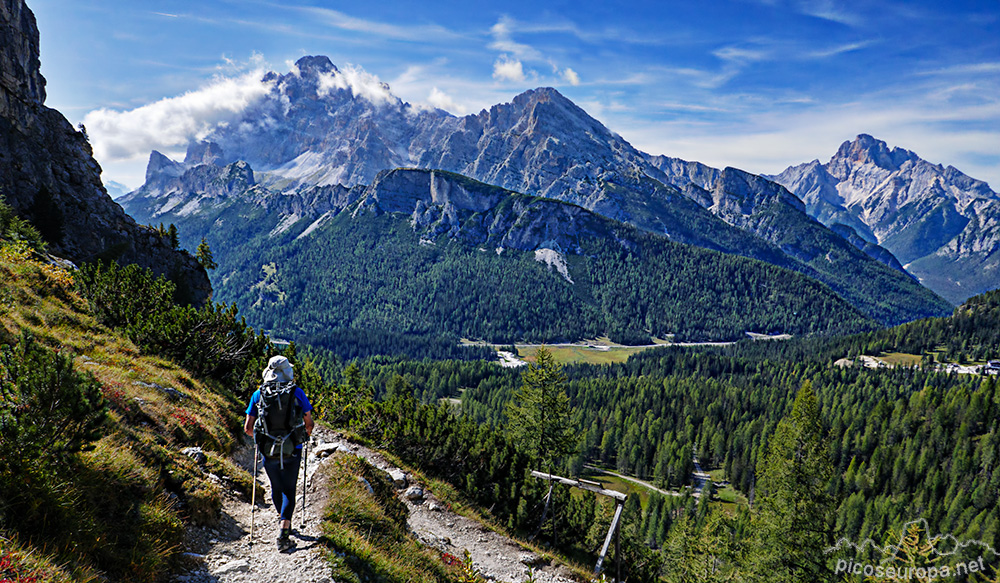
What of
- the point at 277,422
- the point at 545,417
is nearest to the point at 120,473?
the point at 277,422

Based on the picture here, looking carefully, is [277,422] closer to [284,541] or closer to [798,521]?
[284,541]

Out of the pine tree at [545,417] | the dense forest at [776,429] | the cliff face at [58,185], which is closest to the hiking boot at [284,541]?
the pine tree at [545,417]

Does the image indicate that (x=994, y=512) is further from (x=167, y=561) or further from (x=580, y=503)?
(x=167, y=561)

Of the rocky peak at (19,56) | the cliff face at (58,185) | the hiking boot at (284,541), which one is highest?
the rocky peak at (19,56)

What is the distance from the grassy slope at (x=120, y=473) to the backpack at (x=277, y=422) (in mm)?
2120

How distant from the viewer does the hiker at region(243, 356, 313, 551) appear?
32.4ft

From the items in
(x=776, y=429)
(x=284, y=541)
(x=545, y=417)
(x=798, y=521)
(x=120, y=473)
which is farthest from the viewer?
(x=776, y=429)

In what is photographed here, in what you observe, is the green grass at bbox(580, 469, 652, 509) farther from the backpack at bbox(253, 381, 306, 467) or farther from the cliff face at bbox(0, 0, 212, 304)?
the backpack at bbox(253, 381, 306, 467)

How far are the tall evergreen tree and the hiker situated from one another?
3227 centimetres

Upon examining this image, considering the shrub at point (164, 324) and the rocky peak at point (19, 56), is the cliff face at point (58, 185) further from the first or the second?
the shrub at point (164, 324)

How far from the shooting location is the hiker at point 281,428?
9883mm

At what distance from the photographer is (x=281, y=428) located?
9906mm

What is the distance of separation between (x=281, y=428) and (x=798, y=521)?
33476 mm

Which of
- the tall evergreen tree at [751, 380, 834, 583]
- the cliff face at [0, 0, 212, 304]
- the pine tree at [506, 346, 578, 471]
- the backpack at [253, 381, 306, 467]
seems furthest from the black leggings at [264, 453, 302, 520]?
the cliff face at [0, 0, 212, 304]
